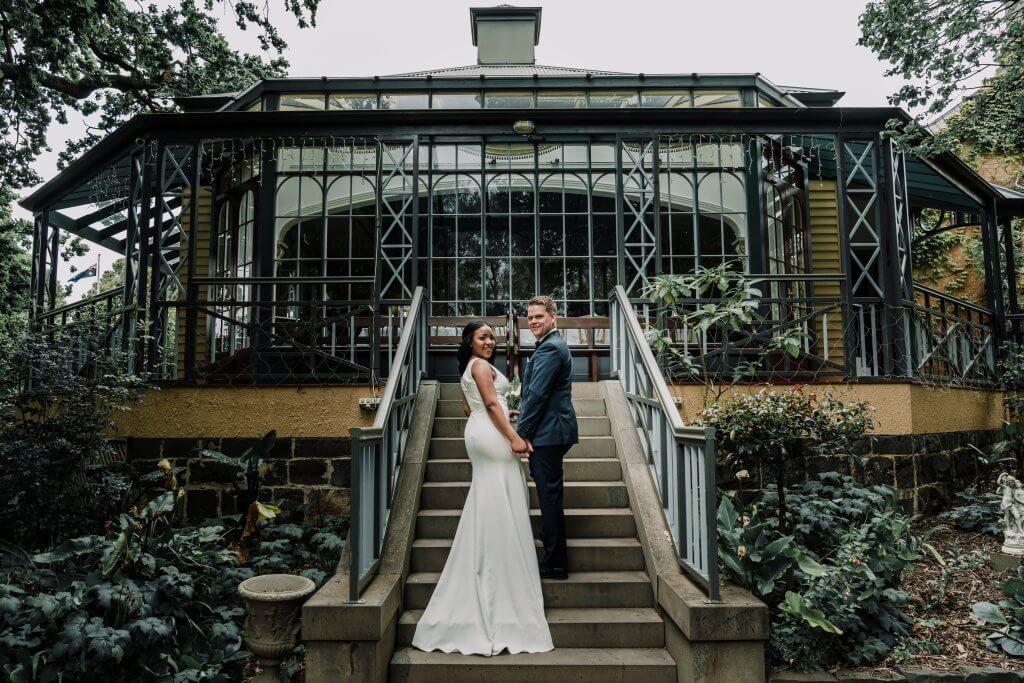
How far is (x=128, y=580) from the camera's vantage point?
4195mm

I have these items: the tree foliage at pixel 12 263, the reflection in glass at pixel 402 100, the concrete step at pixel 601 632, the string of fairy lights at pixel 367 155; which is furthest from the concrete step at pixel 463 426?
the tree foliage at pixel 12 263

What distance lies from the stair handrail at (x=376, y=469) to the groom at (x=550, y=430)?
86 centimetres

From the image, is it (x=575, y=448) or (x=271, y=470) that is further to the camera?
(x=271, y=470)

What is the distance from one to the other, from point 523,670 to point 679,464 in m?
1.40

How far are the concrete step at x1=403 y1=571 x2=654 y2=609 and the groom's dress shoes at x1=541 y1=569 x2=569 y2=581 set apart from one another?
41 mm

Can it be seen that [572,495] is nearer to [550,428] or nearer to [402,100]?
[550,428]

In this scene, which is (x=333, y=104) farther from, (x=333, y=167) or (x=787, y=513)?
(x=787, y=513)

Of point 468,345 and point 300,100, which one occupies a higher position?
point 300,100

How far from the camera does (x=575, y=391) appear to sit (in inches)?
255

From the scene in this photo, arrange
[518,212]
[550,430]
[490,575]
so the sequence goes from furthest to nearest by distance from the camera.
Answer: [518,212], [550,430], [490,575]

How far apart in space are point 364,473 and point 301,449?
8.64ft

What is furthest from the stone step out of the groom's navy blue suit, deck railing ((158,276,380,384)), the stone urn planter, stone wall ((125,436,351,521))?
the stone urn planter

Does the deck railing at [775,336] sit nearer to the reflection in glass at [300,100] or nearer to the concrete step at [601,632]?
the concrete step at [601,632]

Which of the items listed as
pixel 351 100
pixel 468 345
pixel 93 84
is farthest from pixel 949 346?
pixel 93 84
